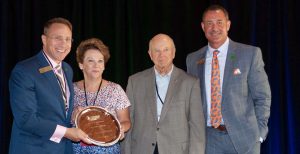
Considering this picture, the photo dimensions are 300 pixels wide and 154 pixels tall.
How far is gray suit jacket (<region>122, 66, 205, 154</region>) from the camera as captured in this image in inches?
130

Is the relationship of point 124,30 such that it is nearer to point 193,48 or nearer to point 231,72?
point 193,48

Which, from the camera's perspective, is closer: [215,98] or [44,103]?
[44,103]

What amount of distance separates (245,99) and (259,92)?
13 cm

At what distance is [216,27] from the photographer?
3.54 meters

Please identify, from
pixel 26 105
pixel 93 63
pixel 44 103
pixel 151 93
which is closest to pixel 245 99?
pixel 151 93

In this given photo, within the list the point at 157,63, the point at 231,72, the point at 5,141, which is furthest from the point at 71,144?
the point at 5,141

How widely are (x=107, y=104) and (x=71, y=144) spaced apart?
0.43 m

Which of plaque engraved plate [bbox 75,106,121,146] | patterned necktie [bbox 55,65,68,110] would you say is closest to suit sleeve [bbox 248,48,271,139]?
plaque engraved plate [bbox 75,106,121,146]

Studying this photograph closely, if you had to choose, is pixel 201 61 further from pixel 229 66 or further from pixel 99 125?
pixel 99 125

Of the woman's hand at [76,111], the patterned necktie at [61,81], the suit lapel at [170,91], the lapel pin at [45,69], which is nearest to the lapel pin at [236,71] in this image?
the suit lapel at [170,91]

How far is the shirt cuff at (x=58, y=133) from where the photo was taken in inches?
112

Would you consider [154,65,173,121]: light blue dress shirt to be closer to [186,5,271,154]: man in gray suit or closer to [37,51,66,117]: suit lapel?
[186,5,271,154]: man in gray suit

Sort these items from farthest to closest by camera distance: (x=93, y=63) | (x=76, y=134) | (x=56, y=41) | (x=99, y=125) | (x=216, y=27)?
(x=216, y=27), (x=93, y=63), (x=99, y=125), (x=56, y=41), (x=76, y=134)

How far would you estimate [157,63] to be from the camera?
3.40m
